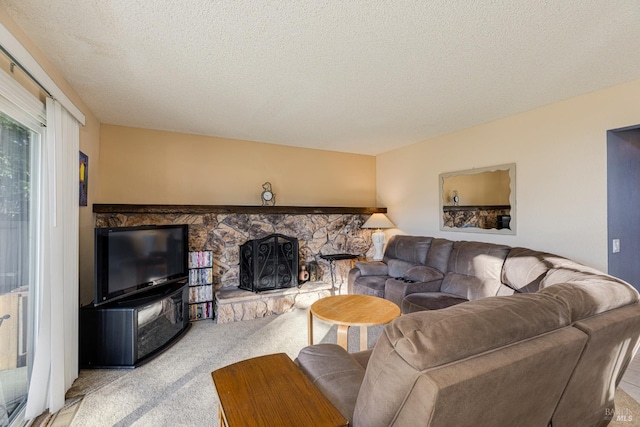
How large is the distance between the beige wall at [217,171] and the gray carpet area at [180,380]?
1786 millimetres

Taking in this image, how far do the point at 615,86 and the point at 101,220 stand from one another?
5.18 m

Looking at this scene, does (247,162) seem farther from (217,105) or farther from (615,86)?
(615,86)

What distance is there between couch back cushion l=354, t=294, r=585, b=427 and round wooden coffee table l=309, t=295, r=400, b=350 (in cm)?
116

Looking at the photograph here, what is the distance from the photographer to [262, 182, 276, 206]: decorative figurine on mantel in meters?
4.24

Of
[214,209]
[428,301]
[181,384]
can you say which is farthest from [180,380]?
[428,301]

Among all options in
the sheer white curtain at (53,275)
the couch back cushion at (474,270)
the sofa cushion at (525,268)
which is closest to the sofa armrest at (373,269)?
the couch back cushion at (474,270)

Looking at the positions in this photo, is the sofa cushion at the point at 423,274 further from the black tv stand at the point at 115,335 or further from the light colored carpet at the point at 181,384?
the black tv stand at the point at 115,335

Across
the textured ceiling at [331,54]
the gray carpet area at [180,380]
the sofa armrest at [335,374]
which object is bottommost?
the gray carpet area at [180,380]

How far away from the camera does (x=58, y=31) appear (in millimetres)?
1726

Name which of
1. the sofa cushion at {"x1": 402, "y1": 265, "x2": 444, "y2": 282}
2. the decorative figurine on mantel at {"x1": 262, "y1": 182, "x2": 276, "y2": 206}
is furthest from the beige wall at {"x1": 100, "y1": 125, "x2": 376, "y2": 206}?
the sofa cushion at {"x1": 402, "y1": 265, "x2": 444, "y2": 282}

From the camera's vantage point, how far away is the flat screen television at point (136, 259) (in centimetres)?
241

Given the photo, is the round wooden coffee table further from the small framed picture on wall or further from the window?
the small framed picture on wall

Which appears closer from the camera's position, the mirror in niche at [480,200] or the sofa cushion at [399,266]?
the mirror in niche at [480,200]

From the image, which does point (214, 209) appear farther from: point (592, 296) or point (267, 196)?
point (592, 296)
